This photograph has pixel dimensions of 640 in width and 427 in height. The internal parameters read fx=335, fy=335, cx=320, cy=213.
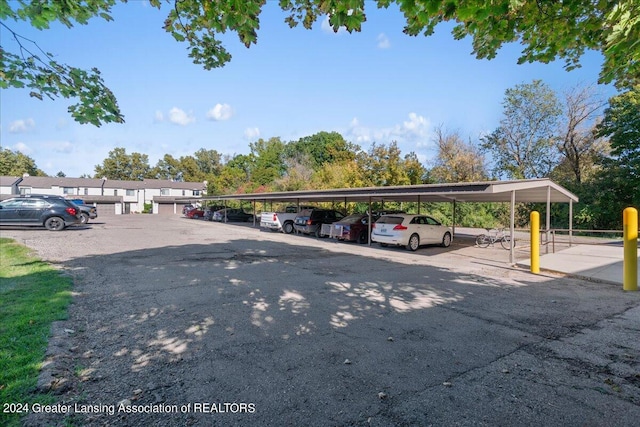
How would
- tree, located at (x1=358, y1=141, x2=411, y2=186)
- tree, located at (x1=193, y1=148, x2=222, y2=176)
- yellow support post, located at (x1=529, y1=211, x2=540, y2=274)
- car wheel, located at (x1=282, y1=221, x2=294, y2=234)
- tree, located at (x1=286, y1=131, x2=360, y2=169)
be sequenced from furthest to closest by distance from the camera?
tree, located at (x1=193, y1=148, x2=222, y2=176)
tree, located at (x1=286, y1=131, x2=360, y2=169)
tree, located at (x1=358, y1=141, x2=411, y2=186)
car wheel, located at (x1=282, y1=221, x2=294, y2=234)
yellow support post, located at (x1=529, y1=211, x2=540, y2=274)

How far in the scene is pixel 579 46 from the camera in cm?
468

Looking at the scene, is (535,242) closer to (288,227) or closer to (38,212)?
(288,227)

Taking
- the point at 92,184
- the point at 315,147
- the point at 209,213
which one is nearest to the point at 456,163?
the point at 209,213

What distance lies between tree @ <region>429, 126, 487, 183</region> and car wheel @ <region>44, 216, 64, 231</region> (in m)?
30.1

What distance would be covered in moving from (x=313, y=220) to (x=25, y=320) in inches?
662

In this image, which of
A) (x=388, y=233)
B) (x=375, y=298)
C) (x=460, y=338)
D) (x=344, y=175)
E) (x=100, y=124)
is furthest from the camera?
(x=344, y=175)

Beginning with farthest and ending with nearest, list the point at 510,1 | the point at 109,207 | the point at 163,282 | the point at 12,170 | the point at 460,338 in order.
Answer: the point at 12,170 < the point at 109,207 < the point at 163,282 < the point at 460,338 < the point at 510,1

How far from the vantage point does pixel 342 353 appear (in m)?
4.00

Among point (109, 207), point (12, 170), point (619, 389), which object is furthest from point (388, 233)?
point (12, 170)

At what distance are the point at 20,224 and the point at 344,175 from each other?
25.1m

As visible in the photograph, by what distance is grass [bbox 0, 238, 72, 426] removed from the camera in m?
2.95

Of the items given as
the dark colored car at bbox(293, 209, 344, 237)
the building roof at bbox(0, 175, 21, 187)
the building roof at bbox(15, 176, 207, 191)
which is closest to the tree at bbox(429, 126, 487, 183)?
the dark colored car at bbox(293, 209, 344, 237)

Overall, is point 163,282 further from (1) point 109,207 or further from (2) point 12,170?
(2) point 12,170

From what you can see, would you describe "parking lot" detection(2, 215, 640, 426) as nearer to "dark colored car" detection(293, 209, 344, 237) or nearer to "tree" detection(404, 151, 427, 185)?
"dark colored car" detection(293, 209, 344, 237)
